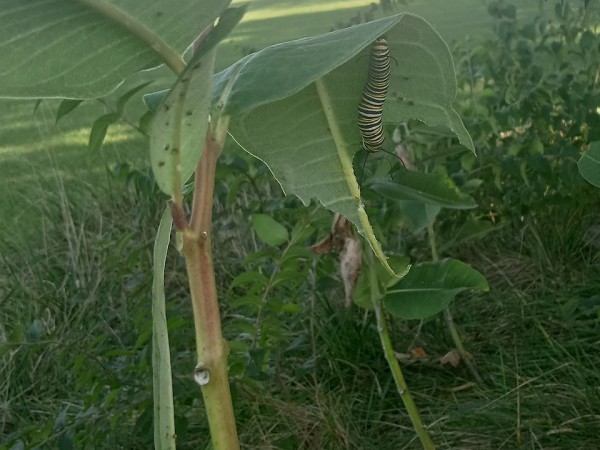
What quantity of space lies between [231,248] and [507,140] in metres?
0.61

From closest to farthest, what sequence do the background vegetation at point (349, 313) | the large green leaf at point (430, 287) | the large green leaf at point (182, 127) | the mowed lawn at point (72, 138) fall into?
1. the large green leaf at point (182, 127)
2. the large green leaf at point (430, 287)
3. the background vegetation at point (349, 313)
4. the mowed lawn at point (72, 138)

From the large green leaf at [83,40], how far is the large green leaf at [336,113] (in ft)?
0.12

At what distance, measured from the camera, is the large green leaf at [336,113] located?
430 mm

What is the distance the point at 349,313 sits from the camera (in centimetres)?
133

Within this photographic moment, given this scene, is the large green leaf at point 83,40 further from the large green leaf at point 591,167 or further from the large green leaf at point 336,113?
the large green leaf at point 591,167

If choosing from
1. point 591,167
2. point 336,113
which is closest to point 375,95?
point 336,113

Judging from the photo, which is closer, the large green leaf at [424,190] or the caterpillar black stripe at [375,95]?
the caterpillar black stripe at [375,95]

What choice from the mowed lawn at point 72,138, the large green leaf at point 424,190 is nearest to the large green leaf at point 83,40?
the mowed lawn at point 72,138

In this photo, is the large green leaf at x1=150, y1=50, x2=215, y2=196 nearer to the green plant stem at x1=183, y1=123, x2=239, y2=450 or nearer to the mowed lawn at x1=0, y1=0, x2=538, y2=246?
the green plant stem at x1=183, y1=123, x2=239, y2=450

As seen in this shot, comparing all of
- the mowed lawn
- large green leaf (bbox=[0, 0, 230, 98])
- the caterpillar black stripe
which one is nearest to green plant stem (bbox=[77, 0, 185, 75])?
large green leaf (bbox=[0, 0, 230, 98])

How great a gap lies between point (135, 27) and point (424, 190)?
0.51 metres

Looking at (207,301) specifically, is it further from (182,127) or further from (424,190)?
(424,190)

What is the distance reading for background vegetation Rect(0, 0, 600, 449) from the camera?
3.47 ft

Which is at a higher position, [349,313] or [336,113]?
[336,113]
